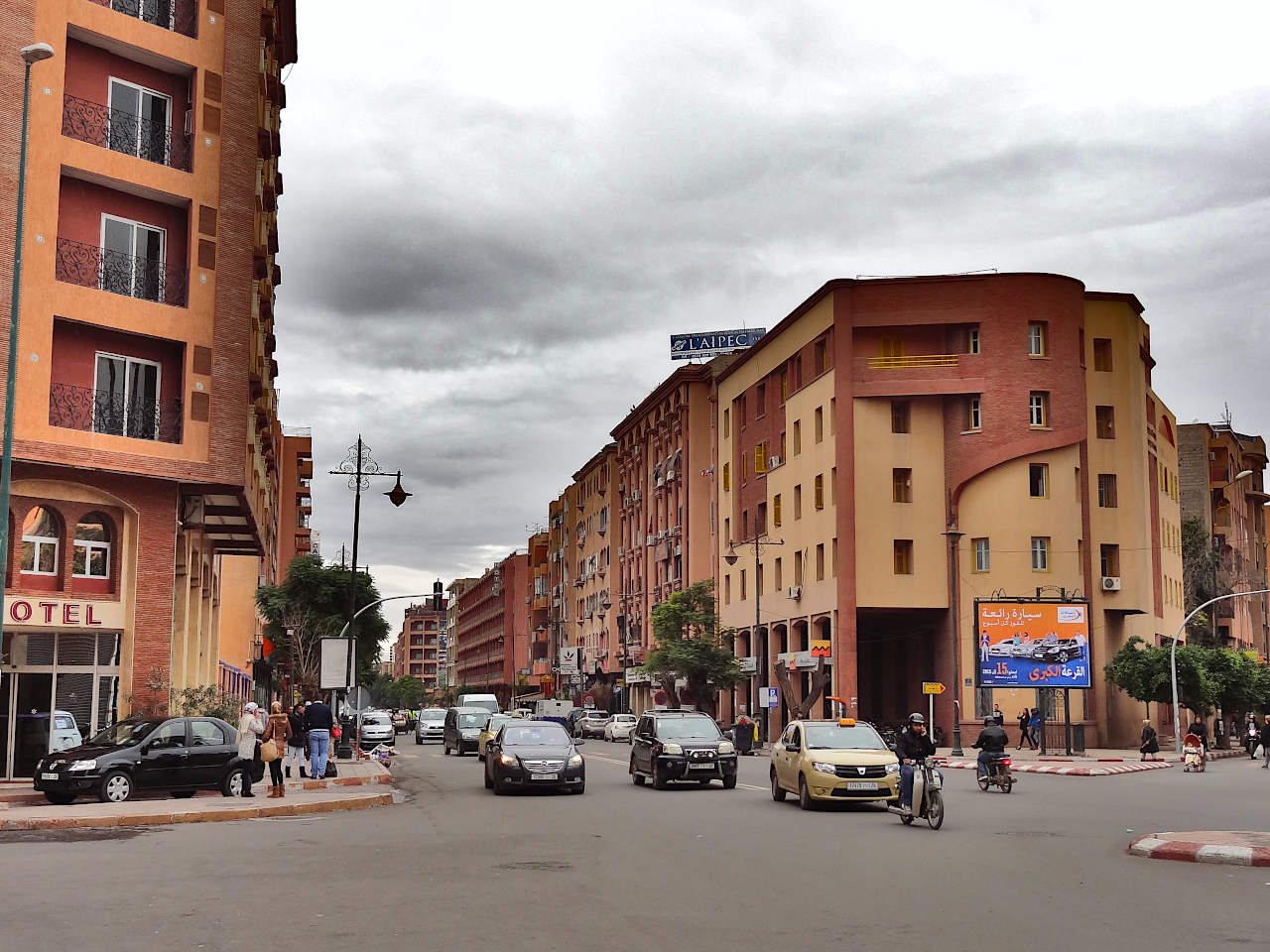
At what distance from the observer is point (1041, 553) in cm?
5891

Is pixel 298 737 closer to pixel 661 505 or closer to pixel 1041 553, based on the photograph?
pixel 1041 553

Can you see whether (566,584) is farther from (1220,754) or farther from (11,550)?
(11,550)

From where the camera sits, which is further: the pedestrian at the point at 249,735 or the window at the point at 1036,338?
the window at the point at 1036,338

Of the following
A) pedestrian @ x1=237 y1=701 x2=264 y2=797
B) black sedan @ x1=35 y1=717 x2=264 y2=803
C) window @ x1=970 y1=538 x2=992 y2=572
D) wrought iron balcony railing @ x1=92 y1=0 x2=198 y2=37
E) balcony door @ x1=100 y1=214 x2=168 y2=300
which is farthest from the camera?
window @ x1=970 y1=538 x2=992 y2=572

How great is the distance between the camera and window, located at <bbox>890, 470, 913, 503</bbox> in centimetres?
6050

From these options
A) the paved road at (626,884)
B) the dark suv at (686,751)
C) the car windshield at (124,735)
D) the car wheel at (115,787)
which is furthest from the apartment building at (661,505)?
the paved road at (626,884)

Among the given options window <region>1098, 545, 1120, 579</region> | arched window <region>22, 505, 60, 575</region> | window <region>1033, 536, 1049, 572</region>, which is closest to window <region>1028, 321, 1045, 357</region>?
window <region>1033, 536, 1049, 572</region>

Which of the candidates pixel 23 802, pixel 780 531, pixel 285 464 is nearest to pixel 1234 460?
pixel 780 531

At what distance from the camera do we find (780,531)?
226 ft

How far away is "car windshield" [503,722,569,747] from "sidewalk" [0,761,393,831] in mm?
3073

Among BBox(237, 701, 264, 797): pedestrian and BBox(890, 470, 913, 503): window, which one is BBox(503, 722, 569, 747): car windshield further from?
BBox(890, 470, 913, 503): window

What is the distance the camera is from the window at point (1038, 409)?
59.7m

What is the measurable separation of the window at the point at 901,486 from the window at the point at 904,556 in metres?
1.86

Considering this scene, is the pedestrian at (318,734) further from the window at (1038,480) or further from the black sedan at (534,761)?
the window at (1038,480)
